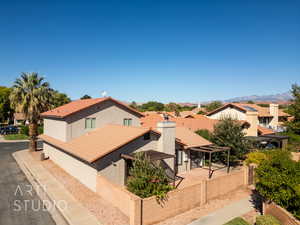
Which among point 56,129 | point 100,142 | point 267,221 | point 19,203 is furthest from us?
point 56,129

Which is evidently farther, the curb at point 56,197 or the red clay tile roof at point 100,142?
the red clay tile roof at point 100,142

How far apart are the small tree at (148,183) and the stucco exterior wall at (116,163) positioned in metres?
3.11

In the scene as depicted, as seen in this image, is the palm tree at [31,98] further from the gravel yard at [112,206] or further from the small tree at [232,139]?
the small tree at [232,139]

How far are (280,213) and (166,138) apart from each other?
30.8 ft

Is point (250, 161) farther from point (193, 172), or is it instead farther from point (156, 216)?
point (156, 216)

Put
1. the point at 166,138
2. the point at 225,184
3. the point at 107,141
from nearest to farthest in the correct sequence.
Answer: the point at 225,184 → the point at 107,141 → the point at 166,138

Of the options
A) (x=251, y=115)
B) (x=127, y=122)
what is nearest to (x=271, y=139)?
(x=251, y=115)

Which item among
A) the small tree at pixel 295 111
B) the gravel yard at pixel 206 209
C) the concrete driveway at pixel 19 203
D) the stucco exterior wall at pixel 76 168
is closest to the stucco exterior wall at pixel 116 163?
the stucco exterior wall at pixel 76 168

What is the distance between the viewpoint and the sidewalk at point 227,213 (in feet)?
38.1

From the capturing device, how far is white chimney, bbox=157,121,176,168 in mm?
17812

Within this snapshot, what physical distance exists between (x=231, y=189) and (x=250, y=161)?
6700 mm

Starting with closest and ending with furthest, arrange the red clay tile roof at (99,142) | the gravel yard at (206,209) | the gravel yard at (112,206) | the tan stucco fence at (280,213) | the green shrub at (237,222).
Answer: the tan stucco fence at (280,213) → the green shrub at (237,222) → the gravel yard at (112,206) → the gravel yard at (206,209) → the red clay tile roof at (99,142)

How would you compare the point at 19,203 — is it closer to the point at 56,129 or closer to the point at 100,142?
the point at 100,142

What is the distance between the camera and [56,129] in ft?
76.5
